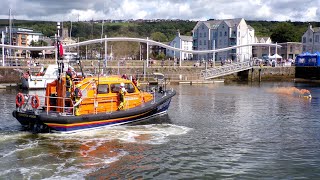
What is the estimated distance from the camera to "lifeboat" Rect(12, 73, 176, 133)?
16609mm

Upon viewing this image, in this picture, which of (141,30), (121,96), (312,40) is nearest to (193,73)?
(121,96)

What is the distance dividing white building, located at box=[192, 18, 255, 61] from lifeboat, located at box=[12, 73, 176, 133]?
7468 centimetres

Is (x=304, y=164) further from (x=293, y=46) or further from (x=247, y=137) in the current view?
(x=293, y=46)

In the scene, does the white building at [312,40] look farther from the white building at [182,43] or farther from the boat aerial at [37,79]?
the boat aerial at [37,79]

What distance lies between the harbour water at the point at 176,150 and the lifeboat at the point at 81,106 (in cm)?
44

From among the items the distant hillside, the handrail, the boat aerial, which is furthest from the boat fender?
the distant hillside

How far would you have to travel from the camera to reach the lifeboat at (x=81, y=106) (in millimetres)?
16609

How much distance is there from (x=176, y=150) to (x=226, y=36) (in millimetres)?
85743

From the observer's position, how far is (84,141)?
15.8 metres

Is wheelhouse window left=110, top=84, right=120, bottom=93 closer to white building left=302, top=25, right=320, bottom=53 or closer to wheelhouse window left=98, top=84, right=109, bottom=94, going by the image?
wheelhouse window left=98, top=84, right=109, bottom=94

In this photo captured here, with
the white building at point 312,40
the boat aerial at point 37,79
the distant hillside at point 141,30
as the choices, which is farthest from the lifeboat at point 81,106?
the white building at point 312,40

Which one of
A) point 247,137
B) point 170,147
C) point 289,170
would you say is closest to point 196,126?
point 247,137

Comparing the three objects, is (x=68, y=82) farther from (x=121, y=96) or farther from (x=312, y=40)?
(x=312, y=40)

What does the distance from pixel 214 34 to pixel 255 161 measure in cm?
8908
